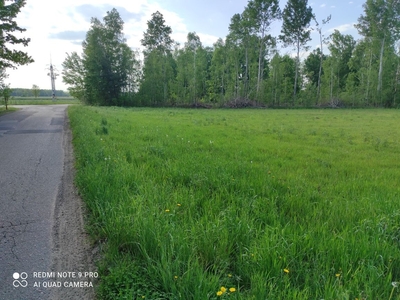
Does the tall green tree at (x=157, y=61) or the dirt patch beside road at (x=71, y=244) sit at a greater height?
the tall green tree at (x=157, y=61)

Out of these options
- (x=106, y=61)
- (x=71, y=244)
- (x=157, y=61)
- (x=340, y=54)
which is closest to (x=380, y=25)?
(x=340, y=54)

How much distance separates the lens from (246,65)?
45.1m

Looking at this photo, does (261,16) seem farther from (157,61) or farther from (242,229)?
(242,229)

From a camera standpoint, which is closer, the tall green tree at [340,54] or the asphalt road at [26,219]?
the asphalt road at [26,219]

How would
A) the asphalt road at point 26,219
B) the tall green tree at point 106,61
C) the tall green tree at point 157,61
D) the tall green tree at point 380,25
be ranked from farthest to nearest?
the tall green tree at point 157,61, the tall green tree at point 106,61, the tall green tree at point 380,25, the asphalt road at point 26,219

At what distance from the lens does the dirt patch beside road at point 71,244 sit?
7.95 ft

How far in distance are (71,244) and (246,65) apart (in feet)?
150

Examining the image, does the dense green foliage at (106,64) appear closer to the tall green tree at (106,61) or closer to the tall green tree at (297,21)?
the tall green tree at (106,61)

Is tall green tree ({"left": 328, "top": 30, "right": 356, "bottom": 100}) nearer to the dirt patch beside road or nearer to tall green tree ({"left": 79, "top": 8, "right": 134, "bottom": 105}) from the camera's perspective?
tall green tree ({"left": 79, "top": 8, "right": 134, "bottom": 105})

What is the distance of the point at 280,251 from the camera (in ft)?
8.54

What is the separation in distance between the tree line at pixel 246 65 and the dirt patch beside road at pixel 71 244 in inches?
1651

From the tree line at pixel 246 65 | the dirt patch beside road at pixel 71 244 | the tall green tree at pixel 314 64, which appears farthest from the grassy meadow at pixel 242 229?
the tall green tree at pixel 314 64

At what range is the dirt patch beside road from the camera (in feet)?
7.95

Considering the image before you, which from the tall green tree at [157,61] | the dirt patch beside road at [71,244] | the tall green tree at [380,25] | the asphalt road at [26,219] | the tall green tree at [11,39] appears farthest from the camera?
the tall green tree at [157,61]
